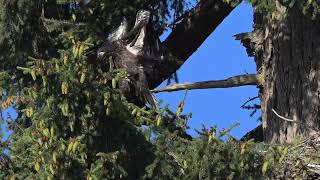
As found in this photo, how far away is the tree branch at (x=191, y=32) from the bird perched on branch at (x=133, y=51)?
68 centimetres

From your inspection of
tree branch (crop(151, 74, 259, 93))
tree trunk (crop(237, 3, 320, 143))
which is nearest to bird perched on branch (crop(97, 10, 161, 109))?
tree branch (crop(151, 74, 259, 93))

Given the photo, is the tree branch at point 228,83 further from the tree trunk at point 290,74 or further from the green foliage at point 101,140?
the green foliage at point 101,140

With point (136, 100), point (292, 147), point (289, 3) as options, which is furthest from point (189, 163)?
point (136, 100)

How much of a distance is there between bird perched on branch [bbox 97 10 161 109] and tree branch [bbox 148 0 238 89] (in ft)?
2.23

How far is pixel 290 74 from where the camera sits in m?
10.1

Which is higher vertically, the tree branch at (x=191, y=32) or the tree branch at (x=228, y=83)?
the tree branch at (x=191, y=32)

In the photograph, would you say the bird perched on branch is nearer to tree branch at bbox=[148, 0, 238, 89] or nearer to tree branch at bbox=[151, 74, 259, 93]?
tree branch at bbox=[151, 74, 259, 93]

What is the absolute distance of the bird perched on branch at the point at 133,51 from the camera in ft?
33.3

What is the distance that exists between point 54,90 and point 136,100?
2608 mm

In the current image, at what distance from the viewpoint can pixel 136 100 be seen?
10453 mm

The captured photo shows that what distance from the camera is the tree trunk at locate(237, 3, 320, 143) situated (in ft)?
32.4

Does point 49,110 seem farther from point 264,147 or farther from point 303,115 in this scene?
point 303,115

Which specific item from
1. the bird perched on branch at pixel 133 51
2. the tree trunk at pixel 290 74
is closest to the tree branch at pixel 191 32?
the bird perched on branch at pixel 133 51

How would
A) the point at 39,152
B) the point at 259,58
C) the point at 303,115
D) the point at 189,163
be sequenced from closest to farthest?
the point at 39,152 < the point at 189,163 < the point at 303,115 < the point at 259,58
